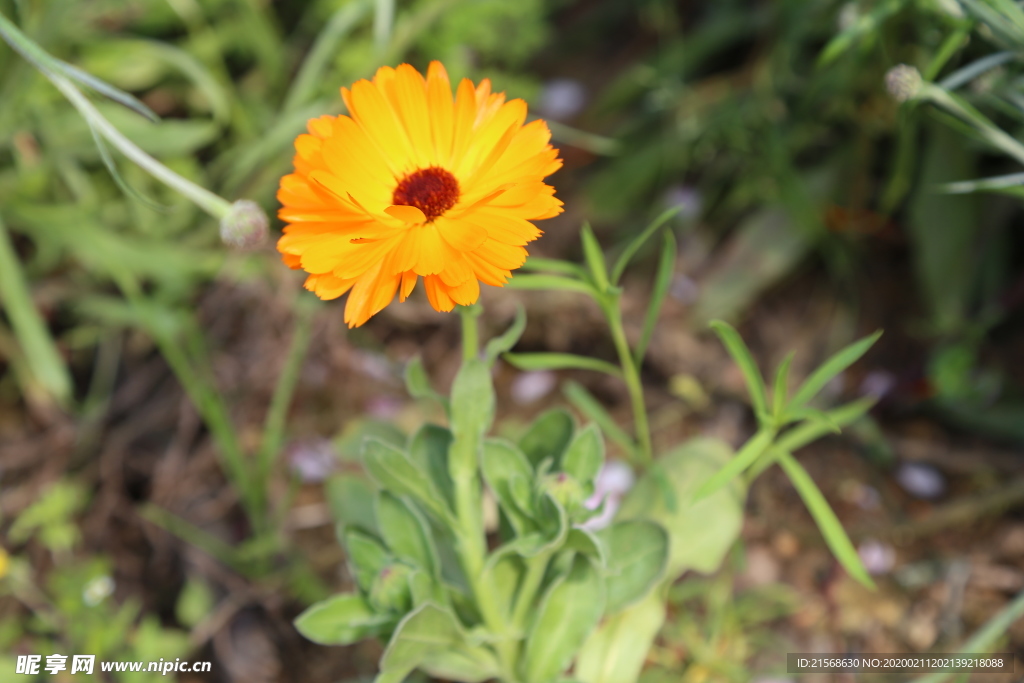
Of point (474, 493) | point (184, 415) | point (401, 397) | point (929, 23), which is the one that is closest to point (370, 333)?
point (401, 397)

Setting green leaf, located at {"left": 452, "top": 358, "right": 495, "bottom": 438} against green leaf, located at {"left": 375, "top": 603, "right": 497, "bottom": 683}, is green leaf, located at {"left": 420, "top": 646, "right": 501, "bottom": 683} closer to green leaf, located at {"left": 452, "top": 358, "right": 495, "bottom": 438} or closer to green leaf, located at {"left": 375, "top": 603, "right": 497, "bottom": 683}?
green leaf, located at {"left": 375, "top": 603, "right": 497, "bottom": 683}

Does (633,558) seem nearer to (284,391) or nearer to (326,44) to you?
(284,391)

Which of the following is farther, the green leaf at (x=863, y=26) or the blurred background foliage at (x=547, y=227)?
the blurred background foliage at (x=547, y=227)

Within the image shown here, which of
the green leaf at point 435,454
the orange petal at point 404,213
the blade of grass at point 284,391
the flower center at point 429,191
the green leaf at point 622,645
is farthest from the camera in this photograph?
the blade of grass at point 284,391

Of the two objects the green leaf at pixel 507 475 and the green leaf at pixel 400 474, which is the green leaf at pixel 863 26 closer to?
the green leaf at pixel 507 475

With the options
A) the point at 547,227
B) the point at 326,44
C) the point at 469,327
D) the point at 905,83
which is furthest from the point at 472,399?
the point at 547,227

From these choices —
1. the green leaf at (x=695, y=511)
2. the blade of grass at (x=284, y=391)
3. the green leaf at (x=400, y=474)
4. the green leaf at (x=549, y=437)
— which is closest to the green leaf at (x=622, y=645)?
the green leaf at (x=695, y=511)
